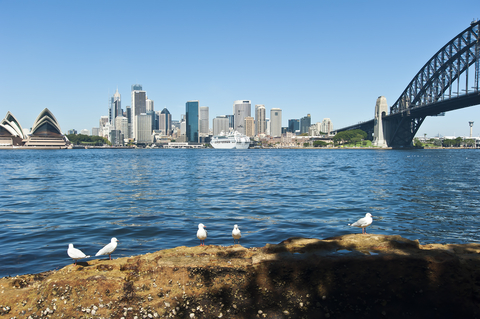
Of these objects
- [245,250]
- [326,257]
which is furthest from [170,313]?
[326,257]

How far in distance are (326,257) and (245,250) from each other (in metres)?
1.24

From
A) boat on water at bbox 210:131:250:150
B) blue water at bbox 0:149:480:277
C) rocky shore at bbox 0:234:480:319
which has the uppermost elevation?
boat on water at bbox 210:131:250:150

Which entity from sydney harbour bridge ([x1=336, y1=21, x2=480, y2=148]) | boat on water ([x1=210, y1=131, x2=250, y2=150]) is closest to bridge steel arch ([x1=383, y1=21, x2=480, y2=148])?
sydney harbour bridge ([x1=336, y1=21, x2=480, y2=148])

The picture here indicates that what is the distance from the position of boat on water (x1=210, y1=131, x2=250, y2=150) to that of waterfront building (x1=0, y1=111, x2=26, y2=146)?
8438 centimetres

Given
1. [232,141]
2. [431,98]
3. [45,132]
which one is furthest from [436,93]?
[45,132]

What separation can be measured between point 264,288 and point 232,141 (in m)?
162

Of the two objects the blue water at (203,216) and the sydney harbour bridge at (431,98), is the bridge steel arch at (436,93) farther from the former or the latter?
the blue water at (203,216)

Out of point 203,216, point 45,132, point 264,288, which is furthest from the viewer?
point 45,132

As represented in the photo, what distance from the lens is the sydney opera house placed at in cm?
13950

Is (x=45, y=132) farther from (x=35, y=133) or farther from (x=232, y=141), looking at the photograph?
(x=232, y=141)

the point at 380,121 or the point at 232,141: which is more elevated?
the point at 380,121

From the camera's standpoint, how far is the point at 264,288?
4.66 metres

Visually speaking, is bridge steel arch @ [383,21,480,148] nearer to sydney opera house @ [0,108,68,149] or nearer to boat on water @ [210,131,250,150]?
boat on water @ [210,131,250,150]

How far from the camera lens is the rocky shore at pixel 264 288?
14.3 feet
